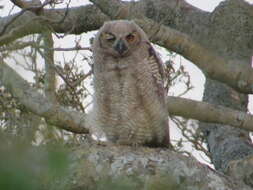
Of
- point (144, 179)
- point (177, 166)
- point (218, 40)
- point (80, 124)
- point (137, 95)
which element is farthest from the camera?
point (218, 40)

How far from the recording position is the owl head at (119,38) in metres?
4.65

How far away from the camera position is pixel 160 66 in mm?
4664

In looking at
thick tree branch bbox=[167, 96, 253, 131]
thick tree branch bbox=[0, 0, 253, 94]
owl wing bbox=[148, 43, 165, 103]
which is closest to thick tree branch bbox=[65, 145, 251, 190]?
owl wing bbox=[148, 43, 165, 103]

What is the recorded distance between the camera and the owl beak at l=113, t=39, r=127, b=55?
4.61 metres

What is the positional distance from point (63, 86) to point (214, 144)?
1.88 meters

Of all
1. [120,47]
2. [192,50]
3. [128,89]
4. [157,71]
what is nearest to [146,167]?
[128,89]

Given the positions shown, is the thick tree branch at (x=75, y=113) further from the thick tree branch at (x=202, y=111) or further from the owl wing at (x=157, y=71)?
the owl wing at (x=157, y=71)

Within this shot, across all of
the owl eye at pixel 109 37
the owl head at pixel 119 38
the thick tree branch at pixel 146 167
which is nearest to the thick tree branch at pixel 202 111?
the owl head at pixel 119 38

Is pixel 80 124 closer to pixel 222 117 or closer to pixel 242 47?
pixel 222 117

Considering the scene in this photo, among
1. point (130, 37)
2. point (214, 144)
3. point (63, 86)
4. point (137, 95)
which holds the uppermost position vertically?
point (130, 37)

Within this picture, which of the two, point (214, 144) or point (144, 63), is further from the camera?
point (214, 144)

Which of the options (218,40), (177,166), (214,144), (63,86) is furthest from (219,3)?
(177,166)

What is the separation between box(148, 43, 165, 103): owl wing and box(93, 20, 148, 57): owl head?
0.17m

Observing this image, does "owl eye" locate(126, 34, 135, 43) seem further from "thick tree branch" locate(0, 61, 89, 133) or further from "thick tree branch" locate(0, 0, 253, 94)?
"thick tree branch" locate(0, 61, 89, 133)
